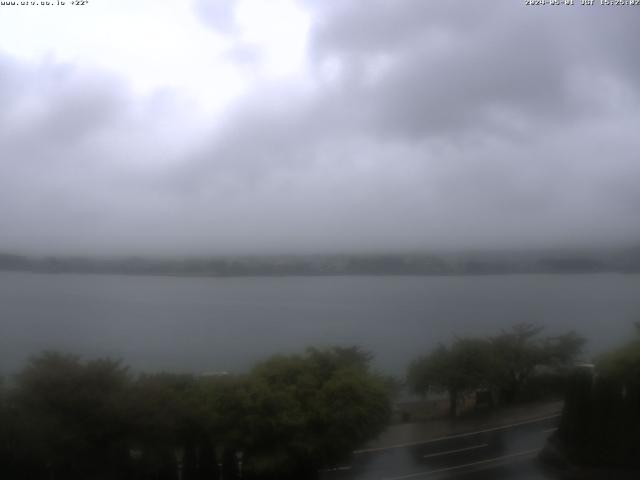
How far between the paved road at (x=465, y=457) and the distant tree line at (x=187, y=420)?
36 centimetres

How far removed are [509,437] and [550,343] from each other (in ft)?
4.72

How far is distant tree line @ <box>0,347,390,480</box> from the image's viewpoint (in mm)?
7664

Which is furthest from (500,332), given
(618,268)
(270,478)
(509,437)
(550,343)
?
(270,478)

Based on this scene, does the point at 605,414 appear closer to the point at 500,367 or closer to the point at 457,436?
the point at 500,367

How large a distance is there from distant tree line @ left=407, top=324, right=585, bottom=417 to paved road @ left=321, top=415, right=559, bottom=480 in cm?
43

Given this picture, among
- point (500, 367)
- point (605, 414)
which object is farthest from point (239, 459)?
point (605, 414)

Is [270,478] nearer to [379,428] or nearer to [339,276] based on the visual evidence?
[379,428]

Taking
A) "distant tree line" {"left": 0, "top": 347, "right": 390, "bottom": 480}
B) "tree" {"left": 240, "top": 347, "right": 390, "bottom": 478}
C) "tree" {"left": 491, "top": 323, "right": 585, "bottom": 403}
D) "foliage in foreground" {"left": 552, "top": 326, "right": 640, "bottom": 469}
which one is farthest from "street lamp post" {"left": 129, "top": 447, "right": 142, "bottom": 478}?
"foliage in foreground" {"left": 552, "top": 326, "right": 640, "bottom": 469}

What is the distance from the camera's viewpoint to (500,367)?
8.72 m

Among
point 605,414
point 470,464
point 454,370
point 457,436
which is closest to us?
point 470,464

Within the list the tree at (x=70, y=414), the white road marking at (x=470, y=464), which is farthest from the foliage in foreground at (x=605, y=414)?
the tree at (x=70, y=414)

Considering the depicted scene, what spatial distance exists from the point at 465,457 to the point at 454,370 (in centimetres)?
111

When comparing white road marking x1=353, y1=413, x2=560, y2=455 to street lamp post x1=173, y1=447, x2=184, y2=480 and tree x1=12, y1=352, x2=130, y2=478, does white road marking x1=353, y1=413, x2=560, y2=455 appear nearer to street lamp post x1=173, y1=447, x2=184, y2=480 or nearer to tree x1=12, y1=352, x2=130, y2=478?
street lamp post x1=173, y1=447, x2=184, y2=480

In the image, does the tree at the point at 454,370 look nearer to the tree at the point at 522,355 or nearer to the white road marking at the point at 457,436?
the tree at the point at 522,355
